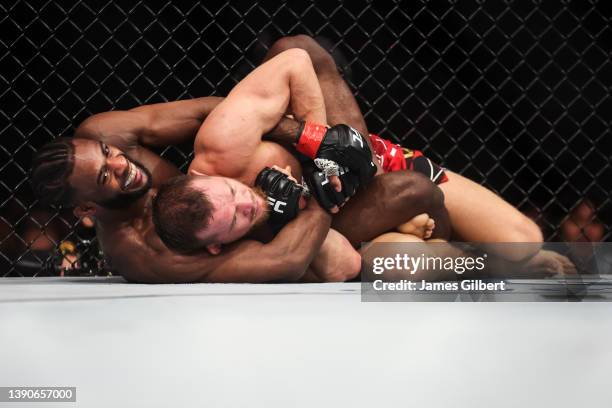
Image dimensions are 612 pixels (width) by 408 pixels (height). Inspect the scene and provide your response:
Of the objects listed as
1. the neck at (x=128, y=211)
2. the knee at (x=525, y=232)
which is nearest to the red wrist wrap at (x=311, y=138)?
the neck at (x=128, y=211)

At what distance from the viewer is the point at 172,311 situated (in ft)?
3.90

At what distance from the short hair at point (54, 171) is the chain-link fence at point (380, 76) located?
0.47m

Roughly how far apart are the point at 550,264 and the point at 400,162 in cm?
51

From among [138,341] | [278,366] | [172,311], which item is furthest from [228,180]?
[278,366]

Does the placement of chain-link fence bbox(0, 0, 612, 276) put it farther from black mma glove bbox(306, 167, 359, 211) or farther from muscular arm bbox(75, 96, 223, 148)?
black mma glove bbox(306, 167, 359, 211)

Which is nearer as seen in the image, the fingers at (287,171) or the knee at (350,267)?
the fingers at (287,171)

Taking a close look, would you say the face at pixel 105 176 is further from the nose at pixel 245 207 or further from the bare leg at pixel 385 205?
the bare leg at pixel 385 205

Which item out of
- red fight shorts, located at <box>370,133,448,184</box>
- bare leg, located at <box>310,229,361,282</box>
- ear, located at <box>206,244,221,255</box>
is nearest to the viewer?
ear, located at <box>206,244,221,255</box>

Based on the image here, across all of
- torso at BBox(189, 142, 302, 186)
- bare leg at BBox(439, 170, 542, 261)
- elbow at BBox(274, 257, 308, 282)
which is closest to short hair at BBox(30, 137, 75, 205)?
torso at BBox(189, 142, 302, 186)

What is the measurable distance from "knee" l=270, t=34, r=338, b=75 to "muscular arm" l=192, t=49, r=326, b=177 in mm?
113

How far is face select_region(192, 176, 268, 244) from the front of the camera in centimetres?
174

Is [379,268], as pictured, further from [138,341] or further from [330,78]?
[138,341]

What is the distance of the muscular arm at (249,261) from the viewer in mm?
1816

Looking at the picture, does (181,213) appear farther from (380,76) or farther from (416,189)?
(380,76)
